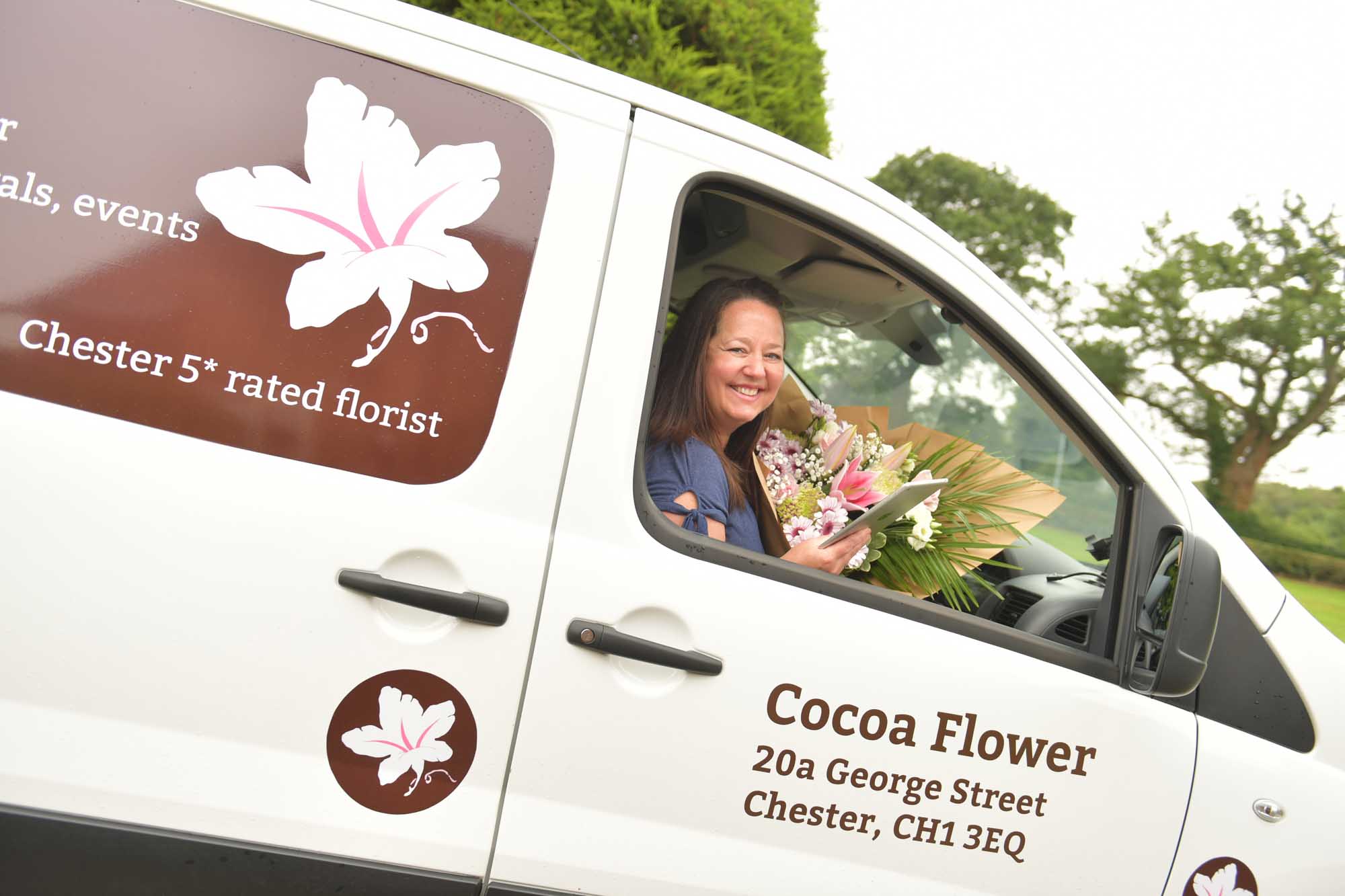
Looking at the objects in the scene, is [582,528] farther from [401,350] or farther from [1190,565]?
[1190,565]

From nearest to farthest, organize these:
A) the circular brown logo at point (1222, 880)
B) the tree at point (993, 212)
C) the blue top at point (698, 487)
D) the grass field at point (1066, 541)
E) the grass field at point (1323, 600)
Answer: the circular brown logo at point (1222, 880)
the blue top at point (698, 487)
the grass field at point (1066, 541)
the grass field at point (1323, 600)
the tree at point (993, 212)

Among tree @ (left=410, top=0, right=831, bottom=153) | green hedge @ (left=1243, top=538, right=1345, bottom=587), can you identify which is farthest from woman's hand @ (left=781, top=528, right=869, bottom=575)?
green hedge @ (left=1243, top=538, right=1345, bottom=587)

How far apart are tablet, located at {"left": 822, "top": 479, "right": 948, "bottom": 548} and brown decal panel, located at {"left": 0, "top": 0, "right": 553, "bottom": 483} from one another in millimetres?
704

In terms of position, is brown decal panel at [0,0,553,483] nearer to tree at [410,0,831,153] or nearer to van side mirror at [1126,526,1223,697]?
van side mirror at [1126,526,1223,697]

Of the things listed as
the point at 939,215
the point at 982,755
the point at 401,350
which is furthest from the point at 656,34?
the point at 939,215

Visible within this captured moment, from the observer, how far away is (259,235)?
1.47 metres

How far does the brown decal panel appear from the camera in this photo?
141 centimetres

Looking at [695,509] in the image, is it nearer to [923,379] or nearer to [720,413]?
[720,413]

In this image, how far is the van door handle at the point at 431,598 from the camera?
147cm

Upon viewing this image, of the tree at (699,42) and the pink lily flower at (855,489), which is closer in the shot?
the pink lily flower at (855,489)

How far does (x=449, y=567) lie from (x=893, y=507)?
798 millimetres

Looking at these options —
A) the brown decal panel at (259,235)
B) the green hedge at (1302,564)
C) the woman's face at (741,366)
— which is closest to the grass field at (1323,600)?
the green hedge at (1302,564)

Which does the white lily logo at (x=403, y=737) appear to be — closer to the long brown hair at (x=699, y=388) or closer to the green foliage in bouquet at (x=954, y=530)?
the long brown hair at (x=699, y=388)

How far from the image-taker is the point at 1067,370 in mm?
1813
